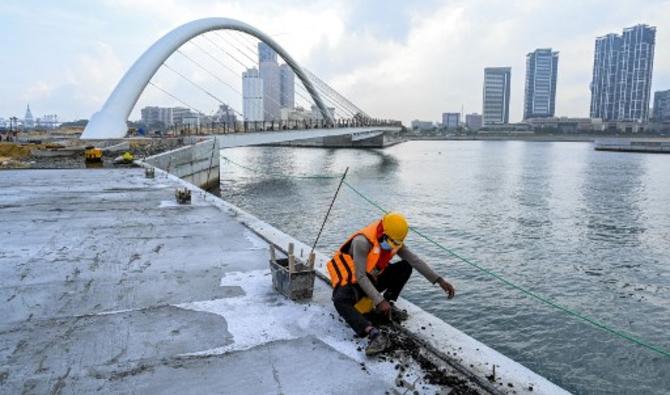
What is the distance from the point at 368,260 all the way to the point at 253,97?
5725cm

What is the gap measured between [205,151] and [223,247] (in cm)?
2287

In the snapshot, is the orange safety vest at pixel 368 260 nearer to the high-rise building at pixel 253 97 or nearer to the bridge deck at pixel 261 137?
the bridge deck at pixel 261 137

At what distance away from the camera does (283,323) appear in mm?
4773

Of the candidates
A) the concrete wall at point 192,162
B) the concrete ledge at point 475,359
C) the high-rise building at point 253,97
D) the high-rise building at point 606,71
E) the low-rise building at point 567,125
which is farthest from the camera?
the high-rise building at point 606,71

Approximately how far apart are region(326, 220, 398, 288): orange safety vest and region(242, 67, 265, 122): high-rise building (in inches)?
2060

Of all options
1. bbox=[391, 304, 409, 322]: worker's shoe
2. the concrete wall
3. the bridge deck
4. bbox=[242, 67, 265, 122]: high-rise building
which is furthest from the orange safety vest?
bbox=[242, 67, 265, 122]: high-rise building

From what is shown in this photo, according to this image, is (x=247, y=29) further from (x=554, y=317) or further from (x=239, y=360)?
(x=239, y=360)

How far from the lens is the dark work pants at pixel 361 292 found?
441cm

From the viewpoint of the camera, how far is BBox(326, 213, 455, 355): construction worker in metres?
4.29

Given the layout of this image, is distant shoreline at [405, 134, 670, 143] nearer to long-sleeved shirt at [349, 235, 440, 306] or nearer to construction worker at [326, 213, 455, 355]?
construction worker at [326, 213, 455, 355]

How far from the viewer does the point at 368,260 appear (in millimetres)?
4527

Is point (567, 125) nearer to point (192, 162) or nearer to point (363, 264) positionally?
point (192, 162)

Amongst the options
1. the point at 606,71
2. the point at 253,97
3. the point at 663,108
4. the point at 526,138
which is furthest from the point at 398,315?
the point at 663,108

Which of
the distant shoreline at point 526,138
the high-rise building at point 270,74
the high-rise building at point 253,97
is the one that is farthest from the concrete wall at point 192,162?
the distant shoreline at point 526,138
